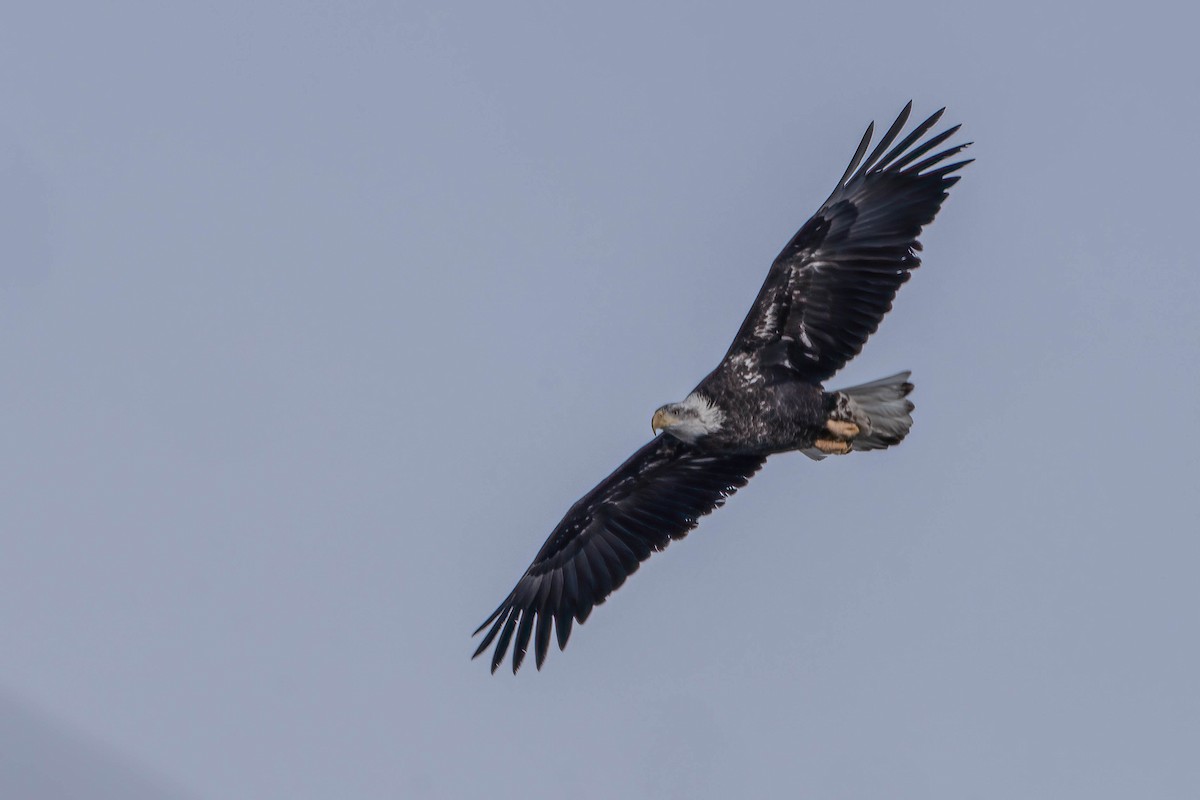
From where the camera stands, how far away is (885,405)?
1717 centimetres

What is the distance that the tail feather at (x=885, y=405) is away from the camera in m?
17.2

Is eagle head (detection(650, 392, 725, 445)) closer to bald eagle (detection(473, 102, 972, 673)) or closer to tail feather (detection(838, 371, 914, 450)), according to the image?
bald eagle (detection(473, 102, 972, 673))

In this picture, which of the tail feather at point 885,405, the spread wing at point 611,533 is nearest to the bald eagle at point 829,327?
the tail feather at point 885,405

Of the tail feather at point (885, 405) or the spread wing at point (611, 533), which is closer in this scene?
the tail feather at point (885, 405)

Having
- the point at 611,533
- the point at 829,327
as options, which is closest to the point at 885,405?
the point at 829,327

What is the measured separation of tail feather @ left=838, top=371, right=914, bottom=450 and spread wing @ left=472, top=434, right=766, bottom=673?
1985 millimetres

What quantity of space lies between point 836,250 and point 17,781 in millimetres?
168774

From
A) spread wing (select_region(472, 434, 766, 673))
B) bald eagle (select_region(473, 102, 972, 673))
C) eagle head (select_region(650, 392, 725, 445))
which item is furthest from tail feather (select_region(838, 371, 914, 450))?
spread wing (select_region(472, 434, 766, 673))

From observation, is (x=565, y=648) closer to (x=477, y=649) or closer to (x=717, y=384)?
(x=477, y=649)

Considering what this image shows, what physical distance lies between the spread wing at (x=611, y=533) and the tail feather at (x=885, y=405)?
1.99m

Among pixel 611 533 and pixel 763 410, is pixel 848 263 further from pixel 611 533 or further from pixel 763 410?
pixel 611 533

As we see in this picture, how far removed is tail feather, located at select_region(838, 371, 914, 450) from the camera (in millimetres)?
17172

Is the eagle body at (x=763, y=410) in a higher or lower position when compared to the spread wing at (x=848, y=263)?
lower

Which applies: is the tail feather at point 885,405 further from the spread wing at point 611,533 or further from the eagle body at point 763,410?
the spread wing at point 611,533
